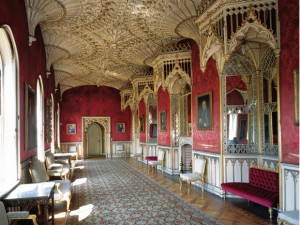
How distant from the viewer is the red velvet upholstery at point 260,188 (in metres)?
5.42

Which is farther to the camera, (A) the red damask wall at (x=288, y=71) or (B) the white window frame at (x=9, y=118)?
(B) the white window frame at (x=9, y=118)

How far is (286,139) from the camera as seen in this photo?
519 cm

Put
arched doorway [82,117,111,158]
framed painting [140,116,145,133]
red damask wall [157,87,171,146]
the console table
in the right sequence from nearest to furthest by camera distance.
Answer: the console table, red damask wall [157,87,171,146], framed painting [140,116,145,133], arched doorway [82,117,111,158]

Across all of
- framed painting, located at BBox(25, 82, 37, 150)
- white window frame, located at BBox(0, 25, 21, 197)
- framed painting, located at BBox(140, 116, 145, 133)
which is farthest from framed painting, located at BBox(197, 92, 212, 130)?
framed painting, located at BBox(140, 116, 145, 133)

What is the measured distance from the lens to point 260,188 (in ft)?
20.3

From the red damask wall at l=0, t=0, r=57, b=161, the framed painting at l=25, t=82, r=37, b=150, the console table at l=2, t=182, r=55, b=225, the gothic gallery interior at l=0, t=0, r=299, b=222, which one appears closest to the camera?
the console table at l=2, t=182, r=55, b=225

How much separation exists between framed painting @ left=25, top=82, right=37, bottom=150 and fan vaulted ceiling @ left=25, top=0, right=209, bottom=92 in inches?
50.2

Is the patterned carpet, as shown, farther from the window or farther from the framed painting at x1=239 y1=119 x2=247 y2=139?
the framed painting at x1=239 y1=119 x2=247 y2=139

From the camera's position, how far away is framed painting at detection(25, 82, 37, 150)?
611cm

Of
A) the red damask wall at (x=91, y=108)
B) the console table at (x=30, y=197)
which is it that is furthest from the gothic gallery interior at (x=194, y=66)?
the red damask wall at (x=91, y=108)

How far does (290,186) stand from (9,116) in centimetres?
527

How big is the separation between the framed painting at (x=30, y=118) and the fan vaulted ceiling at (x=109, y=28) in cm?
127

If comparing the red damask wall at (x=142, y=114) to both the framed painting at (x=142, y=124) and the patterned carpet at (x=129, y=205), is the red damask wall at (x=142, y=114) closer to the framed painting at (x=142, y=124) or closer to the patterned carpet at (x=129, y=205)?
the framed painting at (x=142, y=124)

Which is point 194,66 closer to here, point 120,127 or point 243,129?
point 243,129
